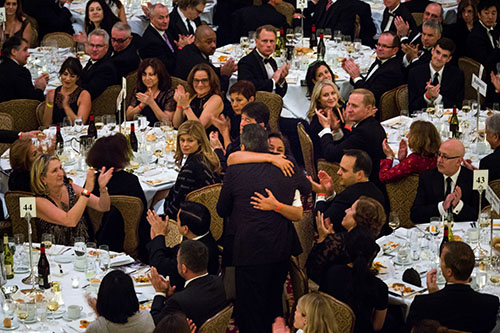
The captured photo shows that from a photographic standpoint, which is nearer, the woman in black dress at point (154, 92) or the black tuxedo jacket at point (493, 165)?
the black tuxedo jacket at point (493, 165)

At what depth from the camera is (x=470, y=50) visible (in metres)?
11.8

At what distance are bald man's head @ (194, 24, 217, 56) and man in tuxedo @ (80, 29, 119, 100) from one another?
98 centimetres

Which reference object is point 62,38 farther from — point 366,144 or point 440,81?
point 366,144

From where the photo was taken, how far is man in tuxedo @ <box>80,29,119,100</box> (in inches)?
403

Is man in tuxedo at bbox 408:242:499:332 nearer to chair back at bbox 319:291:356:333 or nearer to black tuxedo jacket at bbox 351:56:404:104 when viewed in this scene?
chair back at bbox 319:291:356:333

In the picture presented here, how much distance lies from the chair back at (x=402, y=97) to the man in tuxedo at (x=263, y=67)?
4.23 feet

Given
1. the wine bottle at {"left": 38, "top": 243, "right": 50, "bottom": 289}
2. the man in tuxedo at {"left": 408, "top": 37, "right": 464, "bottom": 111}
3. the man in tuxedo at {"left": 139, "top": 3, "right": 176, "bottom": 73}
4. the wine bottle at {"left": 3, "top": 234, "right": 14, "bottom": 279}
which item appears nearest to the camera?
the wine bottle at {"left": 38, "top": 243, "right": 50, "bottom": 289}

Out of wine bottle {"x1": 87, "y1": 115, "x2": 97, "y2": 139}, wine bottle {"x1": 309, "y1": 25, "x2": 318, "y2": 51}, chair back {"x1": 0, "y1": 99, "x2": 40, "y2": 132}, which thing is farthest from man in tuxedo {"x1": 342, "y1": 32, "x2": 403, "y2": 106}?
chair back {"x1": 0, "y1": 99, "x2": 40, "y2": 132}

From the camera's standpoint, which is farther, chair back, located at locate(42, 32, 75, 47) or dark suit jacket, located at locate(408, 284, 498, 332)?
chair back, located at locate(42, 32, 75, 47)

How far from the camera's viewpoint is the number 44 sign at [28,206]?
6.41 meters

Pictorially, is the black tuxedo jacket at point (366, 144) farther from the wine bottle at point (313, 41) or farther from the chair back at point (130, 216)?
the wine bottle at point (313, 41)

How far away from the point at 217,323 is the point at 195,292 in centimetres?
40

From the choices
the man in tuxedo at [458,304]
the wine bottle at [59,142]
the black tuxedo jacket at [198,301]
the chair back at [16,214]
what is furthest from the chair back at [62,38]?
the man in tuxedo at [458,304]

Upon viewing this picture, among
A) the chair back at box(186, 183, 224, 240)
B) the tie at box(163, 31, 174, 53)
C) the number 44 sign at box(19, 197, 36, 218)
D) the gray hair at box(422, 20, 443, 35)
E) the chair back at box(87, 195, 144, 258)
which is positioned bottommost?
the chair back at box(87, 195, 144, 258)
